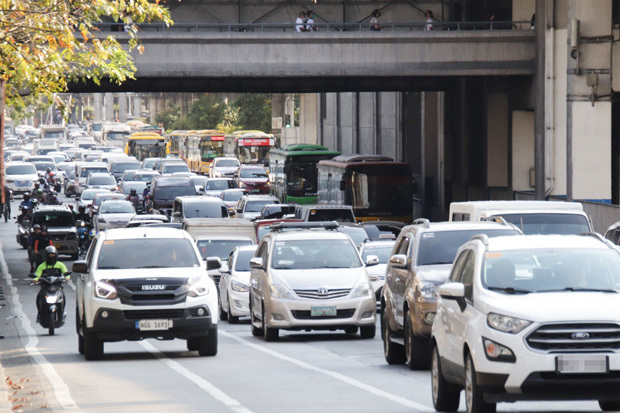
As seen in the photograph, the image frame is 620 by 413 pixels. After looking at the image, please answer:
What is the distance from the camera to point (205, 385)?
15828 millimetres

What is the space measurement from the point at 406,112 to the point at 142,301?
45088 millimetres

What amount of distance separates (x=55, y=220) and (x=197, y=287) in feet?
89.6

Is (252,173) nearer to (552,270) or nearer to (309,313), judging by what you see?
(309,313)

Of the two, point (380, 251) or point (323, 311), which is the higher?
point (380, 251)

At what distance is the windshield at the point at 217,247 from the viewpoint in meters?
32.3

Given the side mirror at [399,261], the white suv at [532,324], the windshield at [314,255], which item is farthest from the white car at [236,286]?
the white suv at [532,324]

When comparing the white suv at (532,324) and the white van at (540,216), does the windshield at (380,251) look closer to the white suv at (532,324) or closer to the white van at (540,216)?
the white van at (540,216)

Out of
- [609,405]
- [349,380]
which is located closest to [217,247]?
[349,380]

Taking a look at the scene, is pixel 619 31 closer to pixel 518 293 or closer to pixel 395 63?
pixel 395 63

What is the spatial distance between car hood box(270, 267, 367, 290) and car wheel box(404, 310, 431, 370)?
14.8 feet

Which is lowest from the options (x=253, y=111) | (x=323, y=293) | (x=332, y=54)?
(x=323, y=293)

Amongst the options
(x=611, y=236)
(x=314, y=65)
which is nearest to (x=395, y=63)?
(x=314, y=65)

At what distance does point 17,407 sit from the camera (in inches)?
567

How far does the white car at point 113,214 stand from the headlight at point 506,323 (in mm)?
38225
